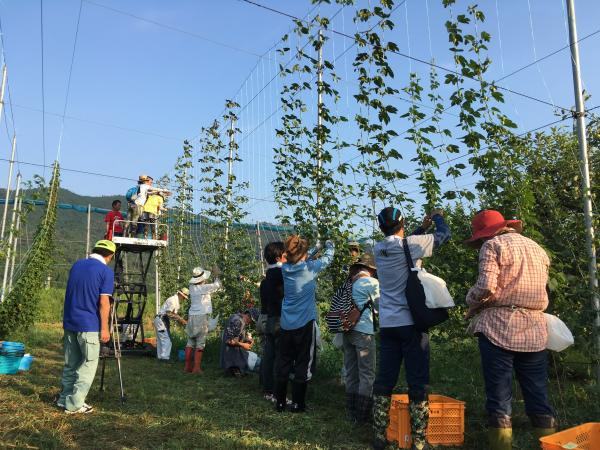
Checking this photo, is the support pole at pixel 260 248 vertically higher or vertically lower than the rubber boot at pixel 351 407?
higher

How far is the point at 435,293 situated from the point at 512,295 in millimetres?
521

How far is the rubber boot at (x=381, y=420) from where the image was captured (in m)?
3.61

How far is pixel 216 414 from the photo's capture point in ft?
15.5

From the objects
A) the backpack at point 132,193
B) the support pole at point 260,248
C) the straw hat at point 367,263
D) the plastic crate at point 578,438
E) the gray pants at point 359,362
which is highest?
the backpack at point 132,193

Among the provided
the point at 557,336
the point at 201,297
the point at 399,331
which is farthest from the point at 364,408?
the point at 201,297

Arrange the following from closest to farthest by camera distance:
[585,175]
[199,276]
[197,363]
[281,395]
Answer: [585,175] → [281,395] → [197,363] → [199,276]

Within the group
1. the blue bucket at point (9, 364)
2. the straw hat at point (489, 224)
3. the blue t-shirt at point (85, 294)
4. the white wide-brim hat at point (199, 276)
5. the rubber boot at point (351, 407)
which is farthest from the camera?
the white wide-brim hat at point (199, 276)

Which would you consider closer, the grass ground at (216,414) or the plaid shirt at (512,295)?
the plaid shirt at (512,295)

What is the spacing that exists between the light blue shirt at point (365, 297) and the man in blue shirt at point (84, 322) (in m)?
2.41

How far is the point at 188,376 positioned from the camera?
23.4ft

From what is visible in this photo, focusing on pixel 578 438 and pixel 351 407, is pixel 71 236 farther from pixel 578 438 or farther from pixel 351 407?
pixel 578 438

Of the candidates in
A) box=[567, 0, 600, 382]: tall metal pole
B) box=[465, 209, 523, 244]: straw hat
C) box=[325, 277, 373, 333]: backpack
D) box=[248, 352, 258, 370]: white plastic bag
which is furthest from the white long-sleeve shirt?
box=[567, 0, 600, 382]: tall metal pole

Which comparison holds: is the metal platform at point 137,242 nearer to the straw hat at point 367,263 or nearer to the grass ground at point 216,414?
the grass ground at point 216,414

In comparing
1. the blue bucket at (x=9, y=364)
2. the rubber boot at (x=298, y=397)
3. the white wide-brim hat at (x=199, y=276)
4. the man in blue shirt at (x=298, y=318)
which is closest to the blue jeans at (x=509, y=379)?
the man in blue shirt at (x=298, y=318)
